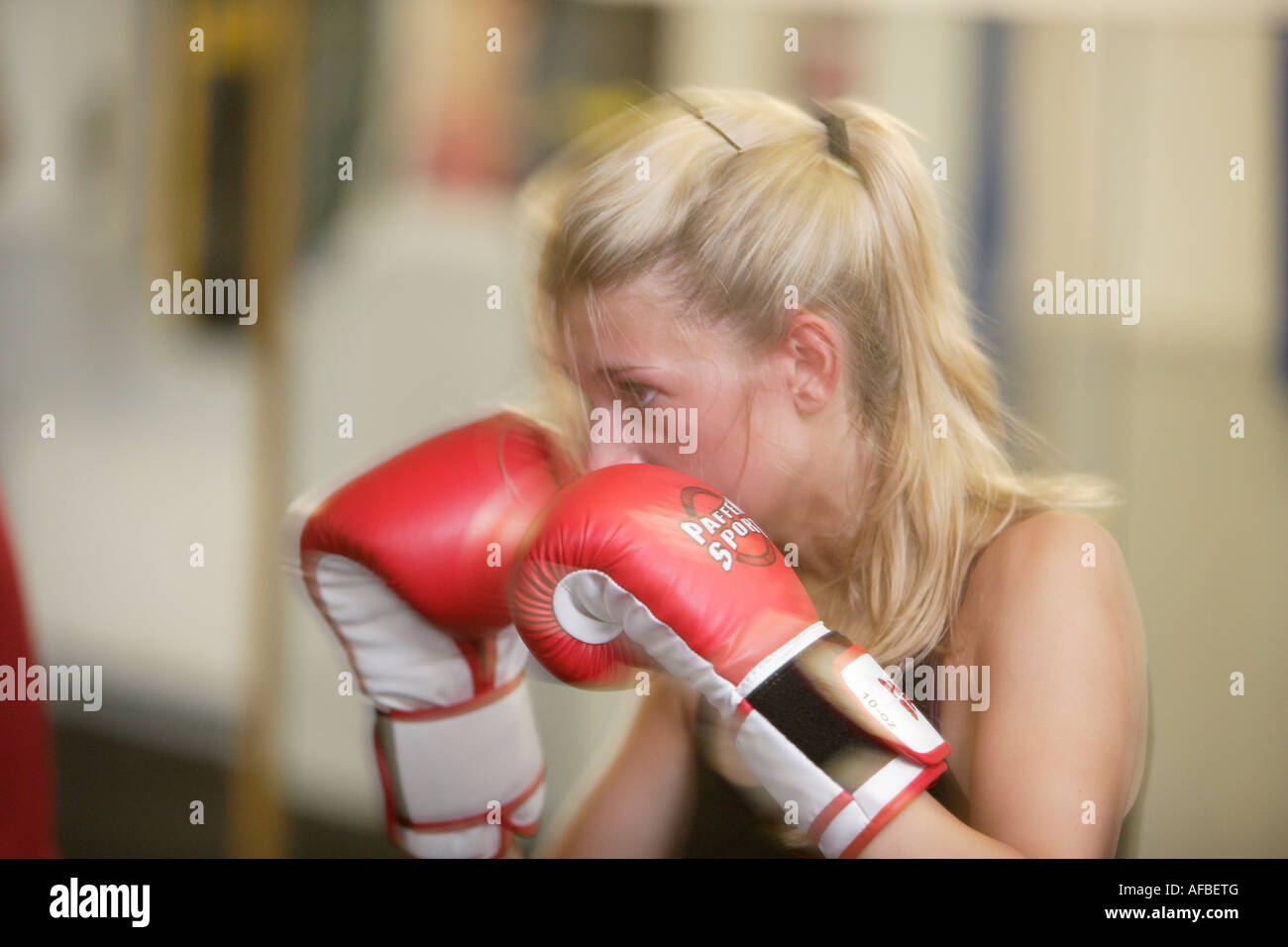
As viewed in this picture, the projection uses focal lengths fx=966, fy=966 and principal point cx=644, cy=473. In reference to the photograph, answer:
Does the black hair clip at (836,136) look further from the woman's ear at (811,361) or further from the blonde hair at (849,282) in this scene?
the woman's ear at (811,361)

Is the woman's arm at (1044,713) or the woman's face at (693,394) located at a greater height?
the woman's face at (693,394)

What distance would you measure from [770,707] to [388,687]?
11.9 inches

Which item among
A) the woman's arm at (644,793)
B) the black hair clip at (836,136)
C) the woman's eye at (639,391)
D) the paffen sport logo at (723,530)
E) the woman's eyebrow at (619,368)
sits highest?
the black hair clip at (836,136)

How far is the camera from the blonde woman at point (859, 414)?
25.6 inches

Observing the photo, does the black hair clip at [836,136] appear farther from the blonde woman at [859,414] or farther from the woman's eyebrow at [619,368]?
the woman's eyebrow at [619,368]

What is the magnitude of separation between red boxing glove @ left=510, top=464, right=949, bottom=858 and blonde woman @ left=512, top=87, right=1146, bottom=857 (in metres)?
0.05

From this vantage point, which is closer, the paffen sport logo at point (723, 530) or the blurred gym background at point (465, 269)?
the paffen sport logo at point (723, 530)

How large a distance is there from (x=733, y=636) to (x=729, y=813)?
22 centimetres

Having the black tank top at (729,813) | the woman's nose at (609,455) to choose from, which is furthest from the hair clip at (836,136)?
the black tank top at (729,813)

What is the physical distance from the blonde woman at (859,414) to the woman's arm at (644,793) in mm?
94

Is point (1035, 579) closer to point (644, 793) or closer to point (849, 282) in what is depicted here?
point (849, 282)

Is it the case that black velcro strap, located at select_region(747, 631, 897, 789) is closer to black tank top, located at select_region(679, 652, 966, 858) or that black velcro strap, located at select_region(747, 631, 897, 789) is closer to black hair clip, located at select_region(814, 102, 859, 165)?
black tank top, located at select_region(679, 652, 966, 858)

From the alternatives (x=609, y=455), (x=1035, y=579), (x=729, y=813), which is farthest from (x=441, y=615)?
(x=1035, y=579)

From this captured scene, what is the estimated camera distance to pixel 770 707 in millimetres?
602
